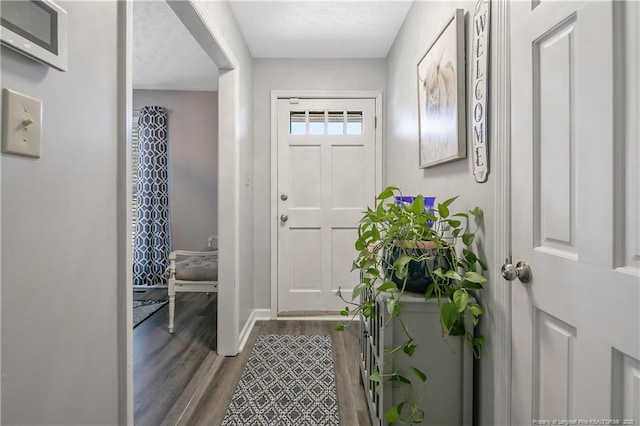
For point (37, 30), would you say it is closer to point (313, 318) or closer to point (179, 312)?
point (313, 318)

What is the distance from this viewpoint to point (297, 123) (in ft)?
9.63

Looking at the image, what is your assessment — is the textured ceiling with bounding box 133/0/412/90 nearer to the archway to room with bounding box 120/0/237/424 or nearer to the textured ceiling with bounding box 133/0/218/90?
the textured ceiling with bounding box 133/0/218/90

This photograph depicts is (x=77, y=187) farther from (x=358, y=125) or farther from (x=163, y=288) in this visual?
(x=163, y=288)

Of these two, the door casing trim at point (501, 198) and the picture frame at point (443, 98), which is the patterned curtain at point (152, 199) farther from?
the door casing trim at point (501, 198)

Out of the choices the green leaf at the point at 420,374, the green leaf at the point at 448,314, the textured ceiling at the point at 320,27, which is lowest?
the green leaf at the point at 420,374

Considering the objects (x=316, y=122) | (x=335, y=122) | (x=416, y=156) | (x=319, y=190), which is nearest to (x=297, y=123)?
(x=316, y=122)

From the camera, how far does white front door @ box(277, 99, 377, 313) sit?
293 cm

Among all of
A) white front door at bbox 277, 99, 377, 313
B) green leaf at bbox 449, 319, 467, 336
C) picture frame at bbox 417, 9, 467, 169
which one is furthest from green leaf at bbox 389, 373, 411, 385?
white front door at bbox 277, 99, 377, 313

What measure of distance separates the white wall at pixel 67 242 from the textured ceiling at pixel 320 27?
1638 millimetres

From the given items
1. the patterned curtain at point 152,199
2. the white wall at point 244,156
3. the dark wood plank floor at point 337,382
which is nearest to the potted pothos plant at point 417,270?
the dark wood plank floor at point 337,382

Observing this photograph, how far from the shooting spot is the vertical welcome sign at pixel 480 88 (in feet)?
3.83

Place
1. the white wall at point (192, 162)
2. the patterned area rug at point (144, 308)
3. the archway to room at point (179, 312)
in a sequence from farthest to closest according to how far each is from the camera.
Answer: the white wall at point (192, 162) → the patterned area rug at point (144, 308) → the archway to room at point (179, 312)

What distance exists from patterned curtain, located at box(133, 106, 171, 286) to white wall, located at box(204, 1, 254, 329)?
5.88 ft

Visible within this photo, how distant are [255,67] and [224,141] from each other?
112 cm
